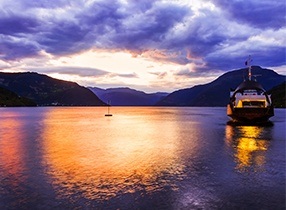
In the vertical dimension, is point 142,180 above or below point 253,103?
below

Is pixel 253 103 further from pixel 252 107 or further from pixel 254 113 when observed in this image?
pixel 254 113

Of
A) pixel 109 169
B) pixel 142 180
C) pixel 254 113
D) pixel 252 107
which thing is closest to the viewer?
pixel 142 180

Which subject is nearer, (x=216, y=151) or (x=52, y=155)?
(x=52, y=155)

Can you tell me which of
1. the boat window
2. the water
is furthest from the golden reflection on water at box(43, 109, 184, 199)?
the boat window

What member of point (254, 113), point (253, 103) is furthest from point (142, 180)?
point (253, 103)

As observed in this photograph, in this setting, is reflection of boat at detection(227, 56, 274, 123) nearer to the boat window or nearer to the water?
the boat window

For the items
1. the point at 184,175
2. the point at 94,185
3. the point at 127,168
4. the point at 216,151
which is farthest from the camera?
the point at 216,151

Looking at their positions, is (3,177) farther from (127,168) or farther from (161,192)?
(161,192)

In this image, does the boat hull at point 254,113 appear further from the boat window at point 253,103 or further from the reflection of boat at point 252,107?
the boat window at point 253,103

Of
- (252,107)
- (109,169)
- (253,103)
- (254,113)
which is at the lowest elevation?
(109,169)

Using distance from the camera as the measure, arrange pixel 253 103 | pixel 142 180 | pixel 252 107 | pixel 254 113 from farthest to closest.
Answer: pixel 253 103 → pixel 252 107 → pixel 254 113 → pixel 142 180

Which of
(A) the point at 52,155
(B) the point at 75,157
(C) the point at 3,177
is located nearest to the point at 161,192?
(C) the point at 3,177

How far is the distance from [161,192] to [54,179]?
332 inches

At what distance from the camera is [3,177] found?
22578 millimetres
